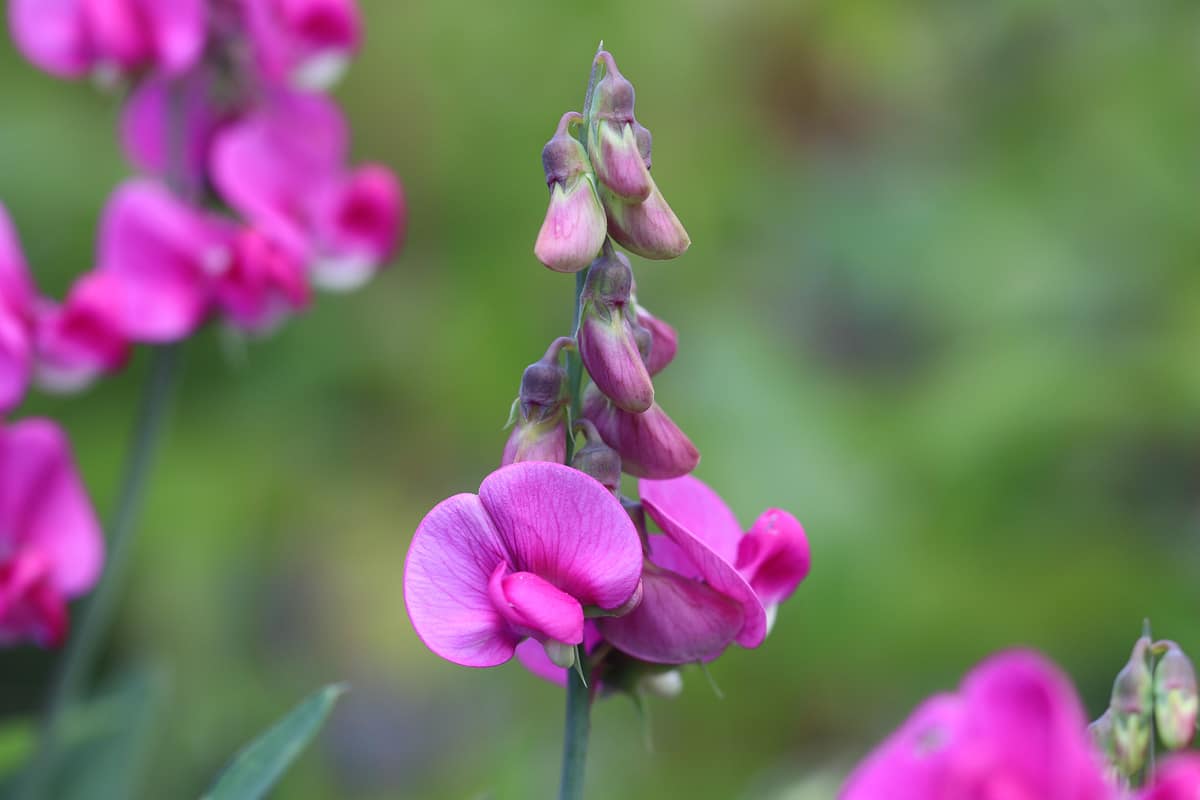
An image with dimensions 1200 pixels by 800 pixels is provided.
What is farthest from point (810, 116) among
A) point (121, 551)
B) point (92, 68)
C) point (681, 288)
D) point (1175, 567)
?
point (121, 551)

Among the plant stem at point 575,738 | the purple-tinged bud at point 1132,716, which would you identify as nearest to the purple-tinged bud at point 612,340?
the plant stem at point 575,738

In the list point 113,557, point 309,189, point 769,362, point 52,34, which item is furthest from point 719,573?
point 769,362

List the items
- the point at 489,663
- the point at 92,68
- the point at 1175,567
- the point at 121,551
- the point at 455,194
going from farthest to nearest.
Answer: the point at 455,194
the point at 1175,567
the point at 92,68
the point at 121,551
the point at 489,663

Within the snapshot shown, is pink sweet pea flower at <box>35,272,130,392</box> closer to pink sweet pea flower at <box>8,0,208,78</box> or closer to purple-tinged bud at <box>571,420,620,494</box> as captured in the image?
pink sweet pea flower at <box>8,0,208,78</box>

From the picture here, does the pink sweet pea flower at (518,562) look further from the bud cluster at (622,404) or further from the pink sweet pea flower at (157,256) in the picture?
the pink sweet pea flower at (157,256)

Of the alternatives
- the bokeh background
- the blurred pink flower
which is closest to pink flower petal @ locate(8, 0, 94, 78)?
the blurred pink flower

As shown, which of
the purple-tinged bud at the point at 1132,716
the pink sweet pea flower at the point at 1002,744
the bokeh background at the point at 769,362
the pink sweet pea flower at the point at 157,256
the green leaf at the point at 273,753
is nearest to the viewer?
the pink sweet pea flower at the point at 1002,744

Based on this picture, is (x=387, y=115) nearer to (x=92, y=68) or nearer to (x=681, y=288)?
(x=681, y=288)
